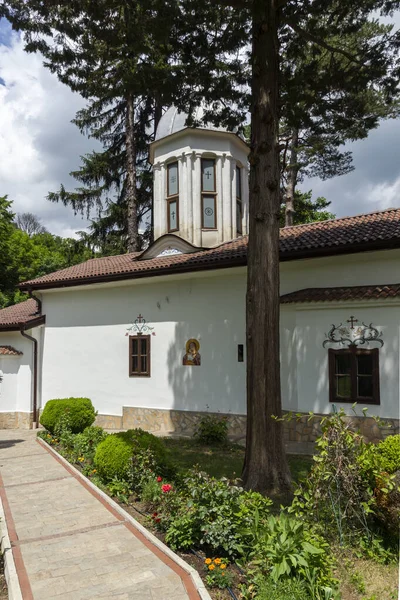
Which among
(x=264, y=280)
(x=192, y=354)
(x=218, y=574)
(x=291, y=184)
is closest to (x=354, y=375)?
(x=264, y=280)

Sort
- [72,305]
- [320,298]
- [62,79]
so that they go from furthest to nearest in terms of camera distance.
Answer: [72,305] < [320,298] < [62,79]

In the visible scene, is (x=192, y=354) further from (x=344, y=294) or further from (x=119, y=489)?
(x=119, y=489)

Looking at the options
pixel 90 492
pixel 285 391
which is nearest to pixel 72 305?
pixel 285 391

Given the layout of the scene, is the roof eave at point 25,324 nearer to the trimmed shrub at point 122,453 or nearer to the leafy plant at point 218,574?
the trimmed shrub at point 122,453

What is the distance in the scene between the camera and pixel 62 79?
8.59m

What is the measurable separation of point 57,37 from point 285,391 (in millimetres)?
8499

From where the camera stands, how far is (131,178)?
22578mm

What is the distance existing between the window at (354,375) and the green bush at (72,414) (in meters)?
5.95

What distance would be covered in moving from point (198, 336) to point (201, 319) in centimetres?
46

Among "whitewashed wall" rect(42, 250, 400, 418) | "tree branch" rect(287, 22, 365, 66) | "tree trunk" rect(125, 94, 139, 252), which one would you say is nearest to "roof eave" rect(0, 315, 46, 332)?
"whitewashed wall" rect(42, 250, 400, 418)

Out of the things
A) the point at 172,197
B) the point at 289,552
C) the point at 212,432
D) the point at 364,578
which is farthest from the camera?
the point at 172,197

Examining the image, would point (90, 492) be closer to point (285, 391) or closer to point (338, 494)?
point (338, 494)

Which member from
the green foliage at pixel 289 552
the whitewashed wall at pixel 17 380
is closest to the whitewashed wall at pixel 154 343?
the whitewashed wall at pixel 17 380

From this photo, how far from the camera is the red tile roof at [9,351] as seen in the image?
1507cm
